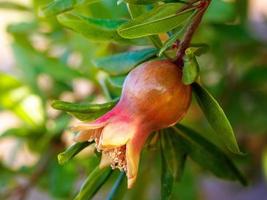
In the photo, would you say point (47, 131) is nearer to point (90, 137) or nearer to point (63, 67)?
point (63, 67)

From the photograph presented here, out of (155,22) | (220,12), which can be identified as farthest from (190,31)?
(220,12)

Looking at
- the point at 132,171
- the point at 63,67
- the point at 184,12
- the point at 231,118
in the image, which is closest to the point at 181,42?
the point at 184,12

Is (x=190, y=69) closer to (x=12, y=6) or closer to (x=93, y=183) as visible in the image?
(x=93, y=183)

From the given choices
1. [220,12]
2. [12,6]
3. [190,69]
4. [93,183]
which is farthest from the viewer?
[12,6]

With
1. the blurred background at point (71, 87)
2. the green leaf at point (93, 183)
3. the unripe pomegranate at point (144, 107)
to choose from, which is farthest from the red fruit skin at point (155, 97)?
the blurred background at point (71, 87)

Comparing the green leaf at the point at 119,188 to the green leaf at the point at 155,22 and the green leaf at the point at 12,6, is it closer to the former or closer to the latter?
the green leaf at the point at 155,22

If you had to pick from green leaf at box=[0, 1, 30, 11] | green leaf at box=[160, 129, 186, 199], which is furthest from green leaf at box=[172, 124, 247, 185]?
green leaf at box=[0, 1, 30, 11]
